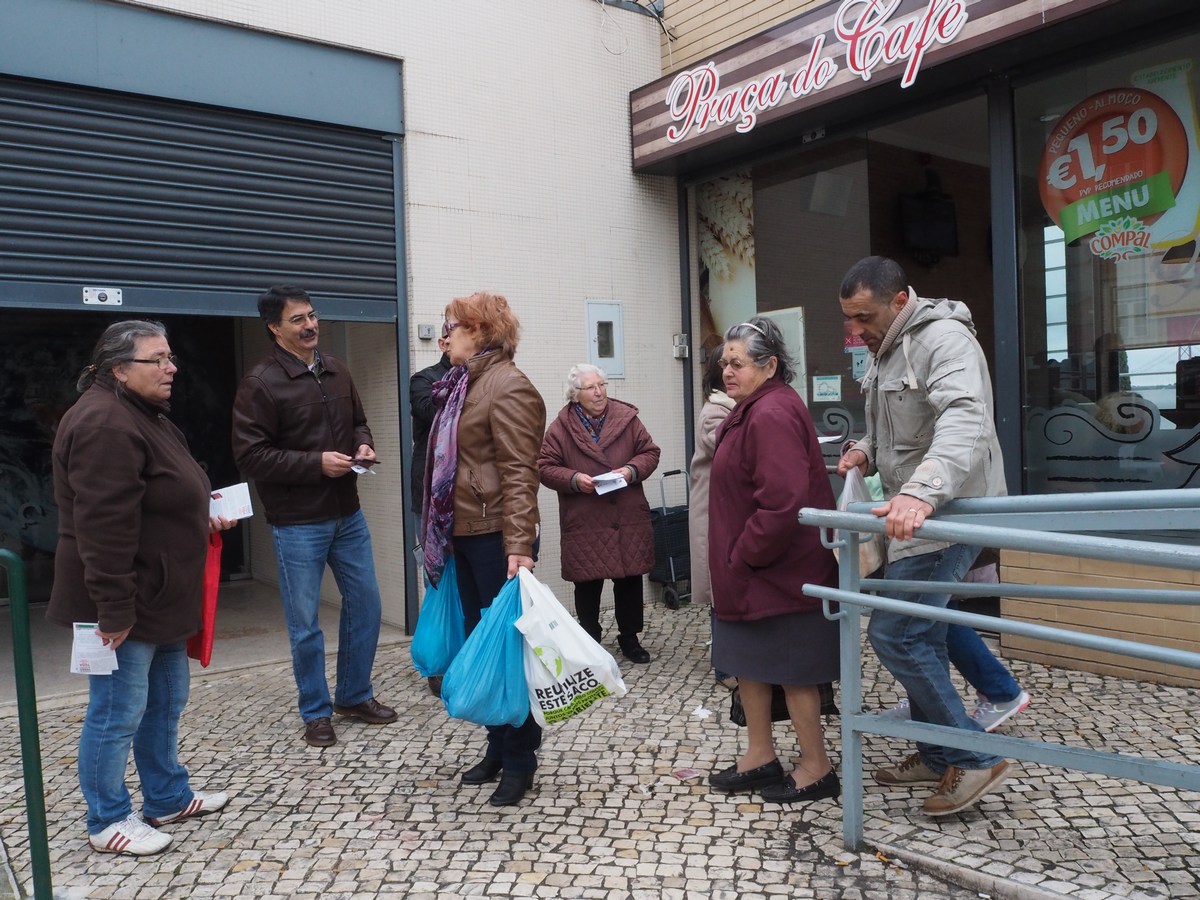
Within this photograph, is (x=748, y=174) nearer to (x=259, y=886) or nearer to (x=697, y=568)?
(x=697, y=568)

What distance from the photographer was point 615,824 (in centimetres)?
335

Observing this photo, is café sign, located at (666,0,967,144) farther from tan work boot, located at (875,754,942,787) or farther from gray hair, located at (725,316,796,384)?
tan work boot, located at (875,754,942,787)

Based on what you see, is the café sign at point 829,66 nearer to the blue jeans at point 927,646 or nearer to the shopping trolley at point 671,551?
the shopping trolley at point 671,551

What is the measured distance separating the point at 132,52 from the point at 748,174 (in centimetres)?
400

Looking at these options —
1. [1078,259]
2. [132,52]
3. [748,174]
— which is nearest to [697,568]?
[1078,259]

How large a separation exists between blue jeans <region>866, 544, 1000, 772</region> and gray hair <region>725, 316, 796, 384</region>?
2.68 feet

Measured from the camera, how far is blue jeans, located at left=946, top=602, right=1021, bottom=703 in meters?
3.47

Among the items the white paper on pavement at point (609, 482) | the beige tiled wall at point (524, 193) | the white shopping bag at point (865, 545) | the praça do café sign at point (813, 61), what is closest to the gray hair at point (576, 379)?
the white paper on pavement at point (609, 482)

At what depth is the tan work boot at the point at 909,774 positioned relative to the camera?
3.52m

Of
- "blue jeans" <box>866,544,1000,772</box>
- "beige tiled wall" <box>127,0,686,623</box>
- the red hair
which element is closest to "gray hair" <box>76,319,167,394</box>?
the red hair

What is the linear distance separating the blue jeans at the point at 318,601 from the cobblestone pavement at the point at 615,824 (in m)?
0.21

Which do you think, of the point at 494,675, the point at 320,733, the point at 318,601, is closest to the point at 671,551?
the point at 318,601

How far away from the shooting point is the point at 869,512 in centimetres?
307

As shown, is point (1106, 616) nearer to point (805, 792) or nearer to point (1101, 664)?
point (1101, 664)
